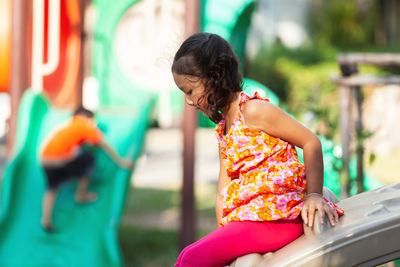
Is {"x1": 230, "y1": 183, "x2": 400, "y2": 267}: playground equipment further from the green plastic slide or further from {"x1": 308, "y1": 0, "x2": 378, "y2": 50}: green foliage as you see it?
{"x1": 308, "y1": 0, "x2": 378, "y2": 50}: green foliage

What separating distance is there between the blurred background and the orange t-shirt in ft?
0.60

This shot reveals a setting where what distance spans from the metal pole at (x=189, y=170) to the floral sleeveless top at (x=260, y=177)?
3009 millimetres

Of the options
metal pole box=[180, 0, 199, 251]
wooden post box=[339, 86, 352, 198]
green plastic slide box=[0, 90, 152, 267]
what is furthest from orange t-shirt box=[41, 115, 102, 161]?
wooden post box=[339, 86, 352, 198]

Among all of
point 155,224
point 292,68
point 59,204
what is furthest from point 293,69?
point 59,204

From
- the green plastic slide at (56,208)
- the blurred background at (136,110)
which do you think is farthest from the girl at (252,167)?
the green plastic slide at (56,208)

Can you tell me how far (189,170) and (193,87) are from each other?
3103 millimetres

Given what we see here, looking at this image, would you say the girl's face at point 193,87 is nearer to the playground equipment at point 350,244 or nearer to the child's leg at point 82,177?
the playground equipment at point 350,244

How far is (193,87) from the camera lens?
1.66 meters

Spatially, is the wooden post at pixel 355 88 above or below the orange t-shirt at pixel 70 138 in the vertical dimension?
above

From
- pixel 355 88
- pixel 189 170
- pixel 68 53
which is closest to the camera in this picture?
pixel 355 88

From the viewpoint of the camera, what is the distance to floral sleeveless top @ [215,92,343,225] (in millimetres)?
1599

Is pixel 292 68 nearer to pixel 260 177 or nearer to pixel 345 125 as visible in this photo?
pixel 345 125

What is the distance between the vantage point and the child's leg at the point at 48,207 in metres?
4.48

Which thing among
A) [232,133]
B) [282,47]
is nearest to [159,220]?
[232,133]
